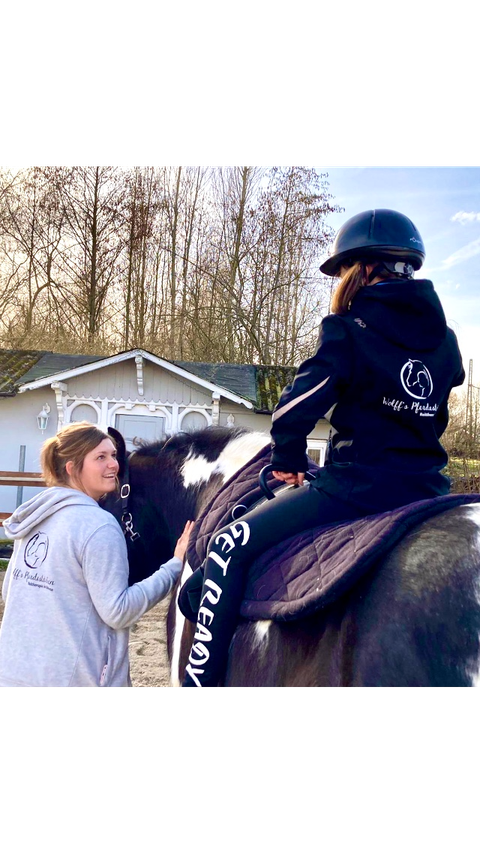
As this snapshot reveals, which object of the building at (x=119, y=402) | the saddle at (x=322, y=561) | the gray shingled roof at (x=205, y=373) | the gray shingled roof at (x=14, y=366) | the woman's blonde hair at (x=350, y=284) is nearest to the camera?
the saddle at (x=322, y=561)

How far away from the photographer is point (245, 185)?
7.46m

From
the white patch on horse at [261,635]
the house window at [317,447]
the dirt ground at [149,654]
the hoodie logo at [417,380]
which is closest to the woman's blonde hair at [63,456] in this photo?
the white patch on horse at [261,635]

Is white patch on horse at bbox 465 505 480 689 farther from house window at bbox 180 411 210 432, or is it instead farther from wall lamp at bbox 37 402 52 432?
wall lamp at bbox 37 402 52 432

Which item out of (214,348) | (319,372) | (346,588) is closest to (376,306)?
(319,372)

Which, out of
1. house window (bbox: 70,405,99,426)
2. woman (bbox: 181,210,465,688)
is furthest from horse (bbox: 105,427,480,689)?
house window (bbox: 70,405,99,426)

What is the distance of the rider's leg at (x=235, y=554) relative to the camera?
1.57 meters

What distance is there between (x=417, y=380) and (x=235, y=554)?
0.68m

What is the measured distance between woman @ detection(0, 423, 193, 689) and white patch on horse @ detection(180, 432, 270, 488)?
2.36 feet

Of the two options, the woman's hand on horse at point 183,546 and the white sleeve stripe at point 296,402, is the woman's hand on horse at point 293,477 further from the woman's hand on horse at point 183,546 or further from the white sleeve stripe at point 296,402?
the woman's hand on horse at point 183,546

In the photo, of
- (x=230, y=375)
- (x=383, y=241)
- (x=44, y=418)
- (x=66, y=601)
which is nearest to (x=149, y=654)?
(x=66, y=601)

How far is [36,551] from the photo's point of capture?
5.94 feet

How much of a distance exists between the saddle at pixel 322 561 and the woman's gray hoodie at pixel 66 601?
448 millimetres

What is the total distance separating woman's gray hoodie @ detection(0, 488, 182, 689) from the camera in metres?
1.76

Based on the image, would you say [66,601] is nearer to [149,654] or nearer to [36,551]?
[36,551]
